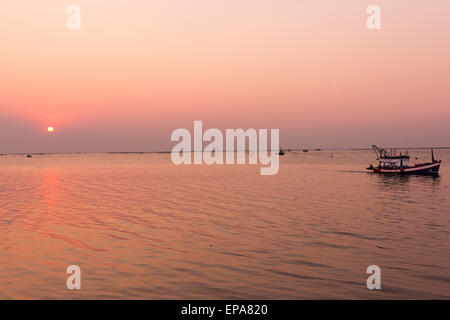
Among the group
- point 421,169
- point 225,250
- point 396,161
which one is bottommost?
point 225,250

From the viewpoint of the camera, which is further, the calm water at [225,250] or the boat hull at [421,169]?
the boat hull at [421,169]

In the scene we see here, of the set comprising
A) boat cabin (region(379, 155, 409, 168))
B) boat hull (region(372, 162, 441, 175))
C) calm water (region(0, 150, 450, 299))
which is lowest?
calm water (region(0, 150, 450, 299))

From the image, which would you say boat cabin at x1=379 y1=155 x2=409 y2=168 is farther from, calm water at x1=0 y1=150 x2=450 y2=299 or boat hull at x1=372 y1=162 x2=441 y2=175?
calm water at x1=0 y1=150 x2=450 y2=299

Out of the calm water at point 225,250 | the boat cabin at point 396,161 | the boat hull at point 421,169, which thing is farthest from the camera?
the boat cabin at point 396,161

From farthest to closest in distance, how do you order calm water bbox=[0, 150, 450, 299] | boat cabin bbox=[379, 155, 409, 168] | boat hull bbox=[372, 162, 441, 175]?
1. boat cabin bbox=[379, 155, 409, 168]
2. boat hull bbox=[372, 162, 441, 175]
3. calm water bbox=[0, 150, 450, 299]

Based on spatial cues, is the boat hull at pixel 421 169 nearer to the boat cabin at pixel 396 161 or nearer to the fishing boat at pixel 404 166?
the fishing boat at pixel 404 166

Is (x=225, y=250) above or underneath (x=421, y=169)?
underneath

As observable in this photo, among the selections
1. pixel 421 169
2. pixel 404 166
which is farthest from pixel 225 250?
pixel 404 166

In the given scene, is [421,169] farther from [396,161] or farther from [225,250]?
[225,250]

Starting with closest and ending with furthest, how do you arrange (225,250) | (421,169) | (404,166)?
(225,250), (421,169), (404,166)

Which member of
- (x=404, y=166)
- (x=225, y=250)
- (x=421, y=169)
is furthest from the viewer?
(x=404, y=166)

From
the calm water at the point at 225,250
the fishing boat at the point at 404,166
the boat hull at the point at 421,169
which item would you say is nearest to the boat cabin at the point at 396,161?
the fishing boat at the point at 404,166

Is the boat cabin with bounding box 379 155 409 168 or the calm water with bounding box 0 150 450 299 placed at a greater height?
the boat cabin with bounding box 379 155 409 168

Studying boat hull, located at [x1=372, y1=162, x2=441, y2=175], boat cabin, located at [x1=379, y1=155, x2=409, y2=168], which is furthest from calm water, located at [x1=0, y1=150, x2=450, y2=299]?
boat cabin, located at [x1=379, y1=155, x2=409, y2=168]
